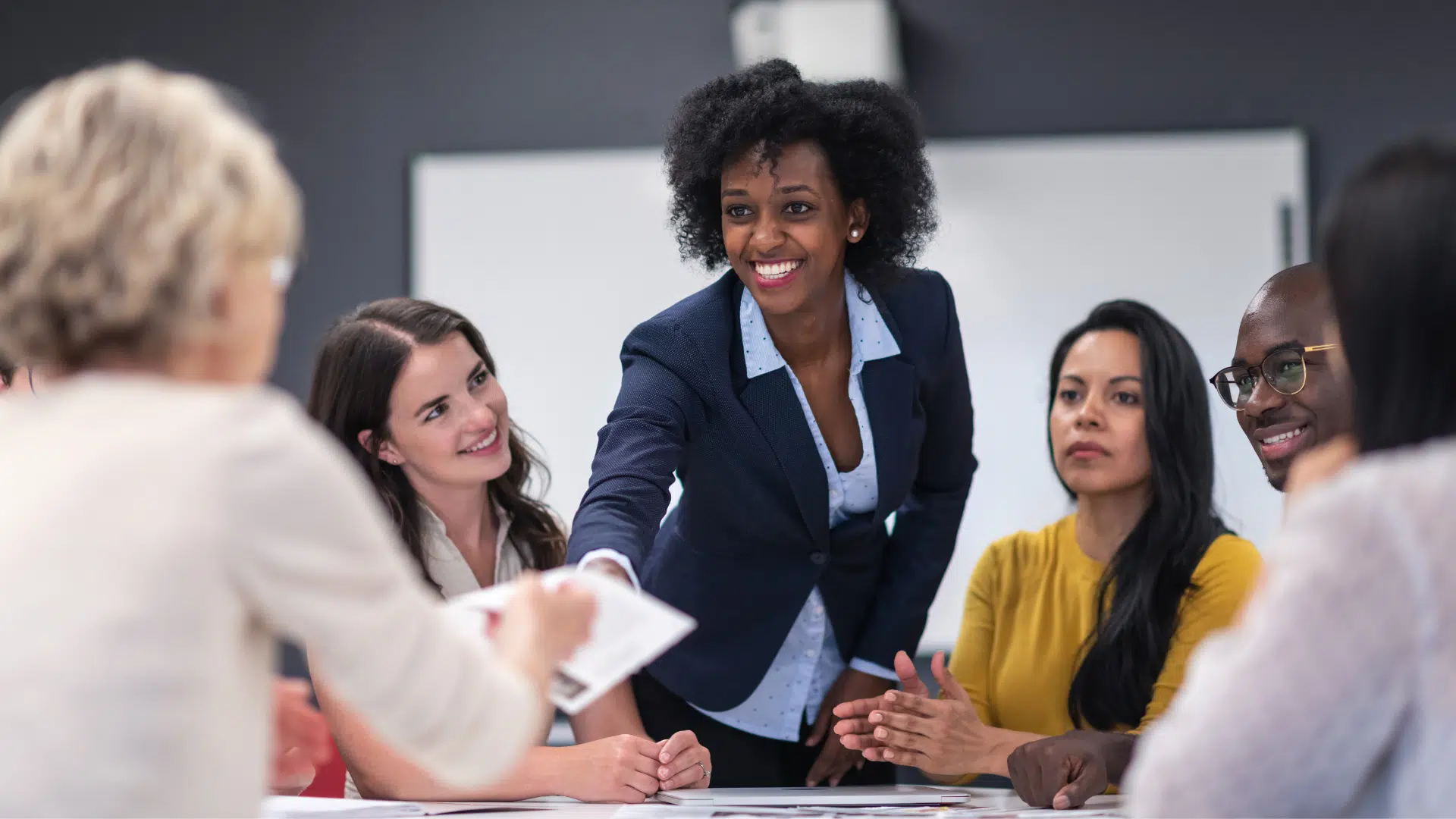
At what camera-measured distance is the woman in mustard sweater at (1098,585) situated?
6.81 feet

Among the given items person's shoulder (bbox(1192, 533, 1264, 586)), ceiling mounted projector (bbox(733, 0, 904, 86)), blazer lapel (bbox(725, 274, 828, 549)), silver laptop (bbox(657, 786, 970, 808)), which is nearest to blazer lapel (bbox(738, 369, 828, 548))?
blazer lapel (bbox(725, 274, 828, 549))

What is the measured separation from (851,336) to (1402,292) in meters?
1.42

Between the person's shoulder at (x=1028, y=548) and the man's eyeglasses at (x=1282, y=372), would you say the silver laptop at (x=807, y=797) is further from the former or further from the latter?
the man's eyeglasses at (x=1282, y=372)

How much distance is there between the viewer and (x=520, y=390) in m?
4.39

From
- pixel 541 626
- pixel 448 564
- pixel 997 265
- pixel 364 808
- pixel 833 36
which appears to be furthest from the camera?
pixel 997 265

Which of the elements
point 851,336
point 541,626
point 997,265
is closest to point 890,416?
point 851,336

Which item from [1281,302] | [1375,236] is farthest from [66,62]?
[1375,236]

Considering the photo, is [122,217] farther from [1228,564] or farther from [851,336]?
[1228,564]

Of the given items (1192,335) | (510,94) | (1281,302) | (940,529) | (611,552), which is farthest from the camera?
(510,94)

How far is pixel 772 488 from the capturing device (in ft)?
7.34

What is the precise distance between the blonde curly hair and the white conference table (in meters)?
0.91

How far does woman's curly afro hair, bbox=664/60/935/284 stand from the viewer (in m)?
2.23

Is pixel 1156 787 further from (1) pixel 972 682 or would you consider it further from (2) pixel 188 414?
(1) pixel 972 682

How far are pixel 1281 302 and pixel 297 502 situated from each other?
5.40 feet
